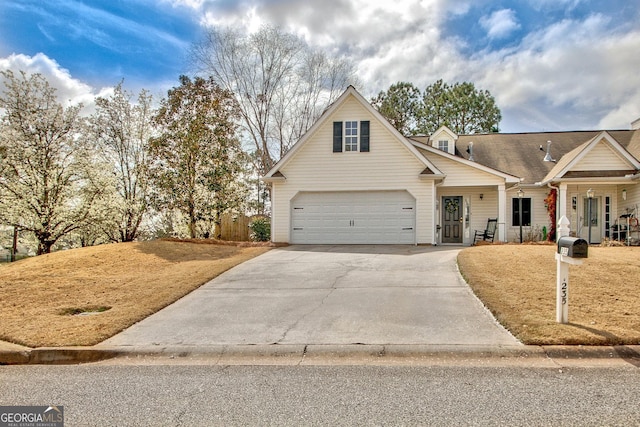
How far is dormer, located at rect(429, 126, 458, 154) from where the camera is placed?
21.5 m

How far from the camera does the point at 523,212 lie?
1931cm

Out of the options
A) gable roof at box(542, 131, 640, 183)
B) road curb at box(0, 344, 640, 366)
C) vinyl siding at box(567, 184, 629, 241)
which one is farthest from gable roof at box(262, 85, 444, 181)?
road curb at box(0, 344, 640, 366)

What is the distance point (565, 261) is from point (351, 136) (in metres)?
12.3

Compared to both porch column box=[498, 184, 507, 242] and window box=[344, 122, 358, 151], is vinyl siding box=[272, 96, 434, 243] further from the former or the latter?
porch column box=[498, 184, 507, 242]

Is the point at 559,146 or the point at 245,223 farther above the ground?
the point at 559,146

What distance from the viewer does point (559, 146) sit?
21.7 m

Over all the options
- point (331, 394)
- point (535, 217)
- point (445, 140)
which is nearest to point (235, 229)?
point (445, 140)

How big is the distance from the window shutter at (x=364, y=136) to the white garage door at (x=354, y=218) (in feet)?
6.12

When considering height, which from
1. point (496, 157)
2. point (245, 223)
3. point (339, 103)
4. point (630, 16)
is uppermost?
point (630, 16)

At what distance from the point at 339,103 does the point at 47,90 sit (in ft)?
43.2

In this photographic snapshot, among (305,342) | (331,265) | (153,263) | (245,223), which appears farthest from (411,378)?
(245,223)

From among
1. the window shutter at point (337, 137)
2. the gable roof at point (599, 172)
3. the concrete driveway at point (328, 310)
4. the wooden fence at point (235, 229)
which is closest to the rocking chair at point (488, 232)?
the gable roof at point (599, 172)

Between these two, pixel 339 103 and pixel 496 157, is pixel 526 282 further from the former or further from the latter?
pixel 496 157

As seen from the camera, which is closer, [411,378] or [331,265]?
[411,378]
